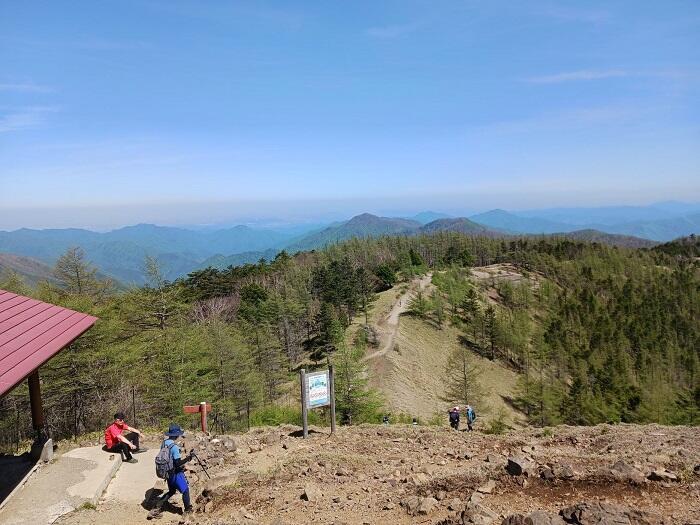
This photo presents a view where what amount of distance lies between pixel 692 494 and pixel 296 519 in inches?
264

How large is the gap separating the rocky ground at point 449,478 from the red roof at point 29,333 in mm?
4279

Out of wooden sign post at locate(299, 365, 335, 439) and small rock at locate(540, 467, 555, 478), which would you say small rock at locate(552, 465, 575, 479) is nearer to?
small rock at locate(540, 467, 555, 478)

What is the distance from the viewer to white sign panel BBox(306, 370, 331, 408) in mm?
12844

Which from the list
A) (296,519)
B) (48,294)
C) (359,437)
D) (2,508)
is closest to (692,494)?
(296,519)

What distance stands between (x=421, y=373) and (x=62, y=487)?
43.3 meters

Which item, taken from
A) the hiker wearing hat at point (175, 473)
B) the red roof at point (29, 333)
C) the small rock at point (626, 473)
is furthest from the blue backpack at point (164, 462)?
the small rock at point (626, 473)

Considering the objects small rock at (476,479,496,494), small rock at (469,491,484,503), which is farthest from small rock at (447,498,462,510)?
small rock at (476,479,496,494)

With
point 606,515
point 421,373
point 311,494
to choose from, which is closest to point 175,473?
point 311,494

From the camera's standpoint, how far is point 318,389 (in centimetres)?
1308

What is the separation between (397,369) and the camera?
4719 cm

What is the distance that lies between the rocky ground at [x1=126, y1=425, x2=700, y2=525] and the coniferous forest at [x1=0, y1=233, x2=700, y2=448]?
1140 centimetres

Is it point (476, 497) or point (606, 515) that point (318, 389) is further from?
point (606, 515)

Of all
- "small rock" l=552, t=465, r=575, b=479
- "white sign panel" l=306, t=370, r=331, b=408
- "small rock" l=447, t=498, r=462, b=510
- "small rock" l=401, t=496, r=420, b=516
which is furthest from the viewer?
"white sign panel" l=306, t=370, r=331, b=408

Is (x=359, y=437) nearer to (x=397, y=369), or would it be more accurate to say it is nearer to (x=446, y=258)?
(x=397, y=369)
